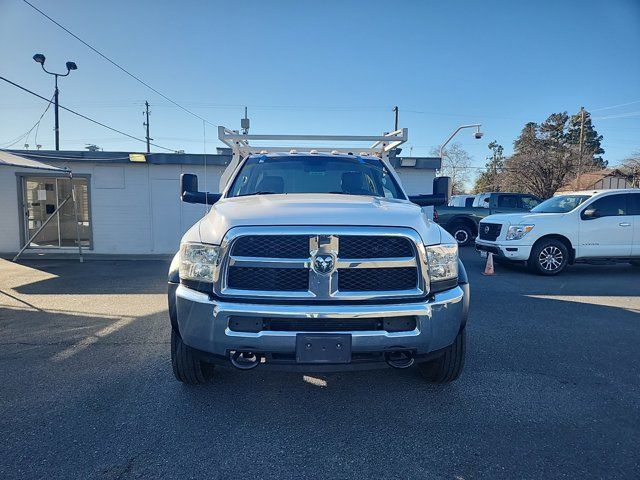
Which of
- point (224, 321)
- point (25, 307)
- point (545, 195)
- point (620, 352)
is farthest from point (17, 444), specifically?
point (545, 195)

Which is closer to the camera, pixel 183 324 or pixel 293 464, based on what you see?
pixel 293 464

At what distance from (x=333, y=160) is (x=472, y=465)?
10.4 ft

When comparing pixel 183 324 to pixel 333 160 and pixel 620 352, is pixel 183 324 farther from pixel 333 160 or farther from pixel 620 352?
pixel 620 352

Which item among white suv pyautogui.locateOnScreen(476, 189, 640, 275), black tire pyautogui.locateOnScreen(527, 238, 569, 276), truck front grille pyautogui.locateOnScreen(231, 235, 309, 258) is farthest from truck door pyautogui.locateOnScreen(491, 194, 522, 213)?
truck front grille pyautogui.locateOnScreen(231, 235, 309, 258)

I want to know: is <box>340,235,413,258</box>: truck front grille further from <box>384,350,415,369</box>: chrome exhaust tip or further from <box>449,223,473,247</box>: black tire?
<box>449,223,473,247</box>: black tire

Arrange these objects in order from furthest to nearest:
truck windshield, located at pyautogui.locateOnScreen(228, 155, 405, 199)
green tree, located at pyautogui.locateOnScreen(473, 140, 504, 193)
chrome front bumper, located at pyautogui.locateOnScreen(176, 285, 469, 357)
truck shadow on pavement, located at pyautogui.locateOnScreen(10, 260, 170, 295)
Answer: green tree, located at pyautogui.locateOnScreen(473, 140, 504, 193) < truck shadow on pavement, located at pyautogui.locateOnScreen(10, 260, 170, 295) < truck windshield, located at pyautogui.locateOnScreen(228, 155, 405, 199) < chrome front bumper, located at pyautogui.locateOnScreen(176, 285, 469, 357)

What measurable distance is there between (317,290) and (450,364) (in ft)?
4.54

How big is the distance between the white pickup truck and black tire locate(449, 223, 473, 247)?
12.7 meters

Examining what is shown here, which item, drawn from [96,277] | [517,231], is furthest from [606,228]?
[96,277]

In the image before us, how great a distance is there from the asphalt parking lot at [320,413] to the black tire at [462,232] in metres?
9.99

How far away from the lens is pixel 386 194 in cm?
413

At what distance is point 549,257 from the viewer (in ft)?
28.6

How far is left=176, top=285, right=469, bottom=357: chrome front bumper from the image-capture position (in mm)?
2490

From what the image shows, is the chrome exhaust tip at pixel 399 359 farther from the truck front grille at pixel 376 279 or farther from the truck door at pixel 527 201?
the truck door at pixel 527 201
